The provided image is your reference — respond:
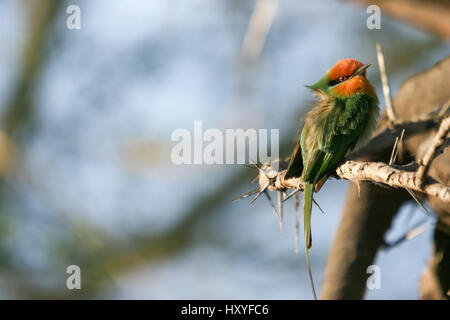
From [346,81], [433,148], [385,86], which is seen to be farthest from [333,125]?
[433,148]

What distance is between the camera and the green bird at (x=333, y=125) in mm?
2268

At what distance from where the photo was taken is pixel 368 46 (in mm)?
6684

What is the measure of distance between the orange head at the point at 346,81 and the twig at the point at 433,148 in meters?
1.60

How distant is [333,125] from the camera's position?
2.57 m

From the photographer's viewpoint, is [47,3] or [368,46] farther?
[368,46]

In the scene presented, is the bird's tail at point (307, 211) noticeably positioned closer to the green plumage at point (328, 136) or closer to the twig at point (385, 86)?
the green plumage at point (328, 136)

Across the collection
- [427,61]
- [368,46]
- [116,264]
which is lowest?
[116,264]

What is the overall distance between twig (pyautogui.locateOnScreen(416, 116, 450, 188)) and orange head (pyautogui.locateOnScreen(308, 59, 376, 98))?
5.25 ft

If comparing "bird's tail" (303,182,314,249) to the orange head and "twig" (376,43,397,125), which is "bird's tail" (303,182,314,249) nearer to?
"twig" (376,43,397,125)

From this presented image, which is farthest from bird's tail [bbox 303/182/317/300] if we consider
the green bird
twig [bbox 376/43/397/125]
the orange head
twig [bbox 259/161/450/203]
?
the orange head

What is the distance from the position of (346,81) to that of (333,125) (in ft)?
1.71
